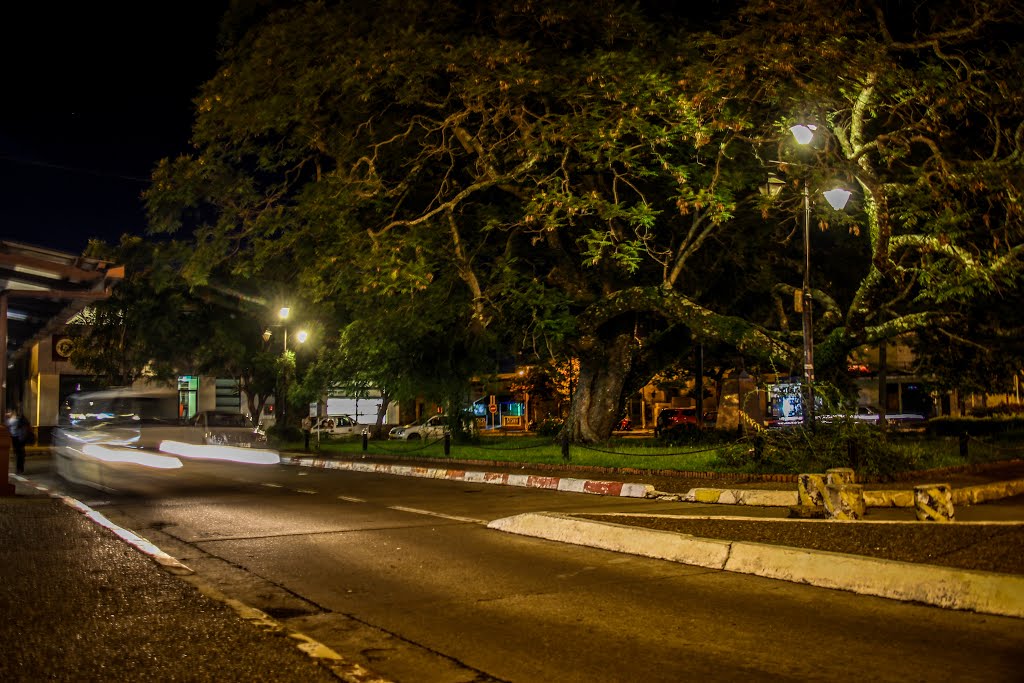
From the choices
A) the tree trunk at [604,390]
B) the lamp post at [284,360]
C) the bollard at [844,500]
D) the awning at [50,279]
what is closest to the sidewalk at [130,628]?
the awning at [50,279]

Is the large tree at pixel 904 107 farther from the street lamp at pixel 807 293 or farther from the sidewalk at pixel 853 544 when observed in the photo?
the sidewalk at pixel 853 544

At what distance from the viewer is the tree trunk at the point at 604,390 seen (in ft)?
83.0

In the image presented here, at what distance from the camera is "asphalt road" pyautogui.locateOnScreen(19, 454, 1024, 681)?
205 inches

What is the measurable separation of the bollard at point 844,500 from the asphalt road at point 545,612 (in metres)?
3.10

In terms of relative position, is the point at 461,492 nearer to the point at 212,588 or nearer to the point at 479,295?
the point at 479,295

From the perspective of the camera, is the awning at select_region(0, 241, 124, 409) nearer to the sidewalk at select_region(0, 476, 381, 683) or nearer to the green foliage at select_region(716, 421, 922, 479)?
the sidewalk at select_region(0, 476, 381, 683)

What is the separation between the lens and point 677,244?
25.7 metres

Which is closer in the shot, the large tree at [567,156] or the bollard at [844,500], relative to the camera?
the bollard at [844,500]

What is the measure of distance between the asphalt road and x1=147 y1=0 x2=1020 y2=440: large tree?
35.2 feet

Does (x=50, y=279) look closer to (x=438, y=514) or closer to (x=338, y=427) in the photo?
(x=438, y=514)

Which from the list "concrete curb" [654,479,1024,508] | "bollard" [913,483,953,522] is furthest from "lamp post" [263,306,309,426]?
"bollard" [913,483,953,522]

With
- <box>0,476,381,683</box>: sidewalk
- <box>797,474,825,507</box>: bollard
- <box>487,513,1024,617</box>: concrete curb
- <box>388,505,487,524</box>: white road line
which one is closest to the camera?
<box>0,476,381,683</box>: sidewalk

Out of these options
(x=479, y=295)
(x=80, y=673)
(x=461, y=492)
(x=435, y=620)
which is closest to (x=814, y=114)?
(x=479, y=295)

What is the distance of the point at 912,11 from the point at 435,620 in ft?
57.8
